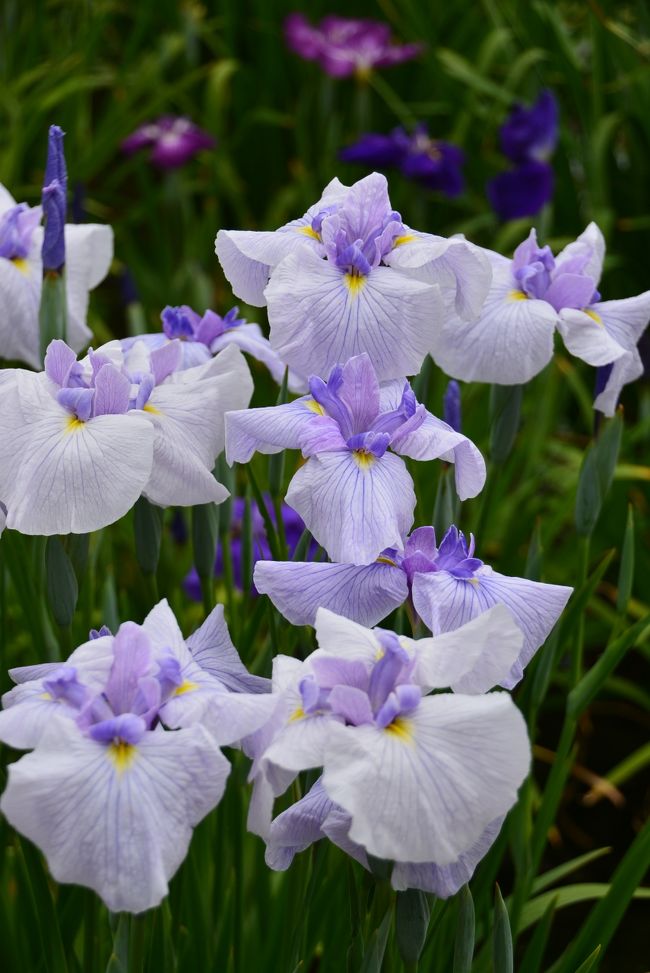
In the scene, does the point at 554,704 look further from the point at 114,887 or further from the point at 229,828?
the point at 114,887

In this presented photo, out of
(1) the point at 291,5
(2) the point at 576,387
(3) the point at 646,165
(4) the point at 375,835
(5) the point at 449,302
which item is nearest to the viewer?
(4) the point at 375,835

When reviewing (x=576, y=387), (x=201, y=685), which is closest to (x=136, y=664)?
(x=201, y=685)

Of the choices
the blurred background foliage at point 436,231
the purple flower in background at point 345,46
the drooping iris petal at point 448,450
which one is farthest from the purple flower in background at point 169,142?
the drooping iris petal at point 448,450

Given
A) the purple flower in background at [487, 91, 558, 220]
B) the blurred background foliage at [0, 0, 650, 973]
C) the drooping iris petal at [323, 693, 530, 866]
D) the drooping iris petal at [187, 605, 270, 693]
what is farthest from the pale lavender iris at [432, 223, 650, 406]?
the purple flower in background at [487, 91, 558, 220]

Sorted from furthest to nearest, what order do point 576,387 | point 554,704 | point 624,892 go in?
point 576,387 < point 554,704 < point 624,892

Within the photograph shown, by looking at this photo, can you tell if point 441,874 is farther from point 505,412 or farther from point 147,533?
point 505,412
